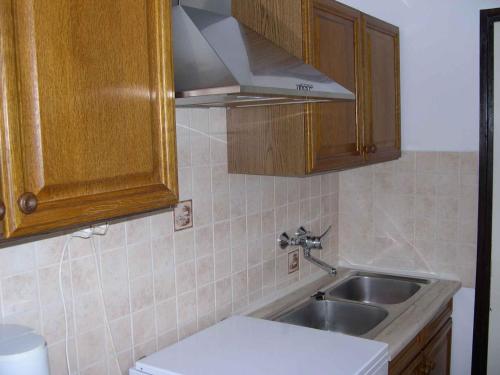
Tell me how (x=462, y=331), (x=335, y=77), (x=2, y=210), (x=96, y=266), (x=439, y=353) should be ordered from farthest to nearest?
(x=462, y=331), (x=439, y=353), (x=335, y=77), (x=96, y=266), (x=2, y=210)

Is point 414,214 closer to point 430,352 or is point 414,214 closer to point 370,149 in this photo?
point 370,149

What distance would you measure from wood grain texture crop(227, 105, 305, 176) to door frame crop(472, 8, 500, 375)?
115 cm

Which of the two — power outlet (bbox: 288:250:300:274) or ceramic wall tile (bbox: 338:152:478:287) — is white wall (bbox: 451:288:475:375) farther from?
power outlet (bbox: 288:250:300:274)

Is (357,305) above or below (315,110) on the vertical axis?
below

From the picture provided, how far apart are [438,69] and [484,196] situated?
2.17ft

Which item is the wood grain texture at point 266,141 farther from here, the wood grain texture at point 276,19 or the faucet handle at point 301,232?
the faucet handle at point 301,232

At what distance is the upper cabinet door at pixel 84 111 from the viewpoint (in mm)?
961

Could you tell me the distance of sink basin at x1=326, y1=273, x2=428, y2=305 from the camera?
2.78 meters

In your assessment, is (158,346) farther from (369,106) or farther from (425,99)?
(425,99)

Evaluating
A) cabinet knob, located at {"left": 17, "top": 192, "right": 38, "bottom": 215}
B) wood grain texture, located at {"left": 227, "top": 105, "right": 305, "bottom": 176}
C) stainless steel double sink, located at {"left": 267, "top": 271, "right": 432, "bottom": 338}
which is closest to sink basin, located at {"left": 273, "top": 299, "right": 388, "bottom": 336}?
stainless steel double sink, located at {"left": 267, "top": 271, "right": 432, "bottom": 338}

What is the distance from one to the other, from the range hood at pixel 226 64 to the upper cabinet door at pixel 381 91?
34.8 inches

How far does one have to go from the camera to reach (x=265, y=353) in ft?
5.81

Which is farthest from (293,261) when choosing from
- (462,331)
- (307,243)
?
(462,331)

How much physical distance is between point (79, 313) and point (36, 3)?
3.03ft
